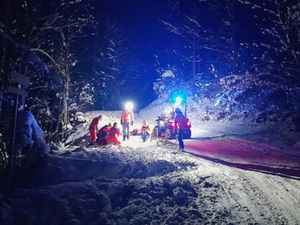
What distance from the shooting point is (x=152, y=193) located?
12.8ft

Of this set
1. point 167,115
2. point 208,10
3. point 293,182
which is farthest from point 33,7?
point 208,10

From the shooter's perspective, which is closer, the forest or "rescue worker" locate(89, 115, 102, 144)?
the forest

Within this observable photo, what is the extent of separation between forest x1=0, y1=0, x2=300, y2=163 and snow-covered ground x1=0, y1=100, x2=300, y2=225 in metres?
2.09

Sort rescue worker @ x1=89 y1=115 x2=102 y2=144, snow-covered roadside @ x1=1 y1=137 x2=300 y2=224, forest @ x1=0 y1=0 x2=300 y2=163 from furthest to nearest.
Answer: rescue worker @ x1=89 y1=115 x2=102 y2=144, forest @ x1=0 y1=0 x2=300 y2=163, snow-covered roadside @ x1=1 y1=137 x2=300 y2=224

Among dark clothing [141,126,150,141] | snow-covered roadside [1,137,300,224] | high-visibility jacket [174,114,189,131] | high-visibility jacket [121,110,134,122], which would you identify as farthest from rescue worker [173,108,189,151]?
high-visibility jacket [121,110,134,122]

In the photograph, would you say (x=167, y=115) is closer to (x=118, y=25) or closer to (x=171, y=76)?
(x=171, y=76)

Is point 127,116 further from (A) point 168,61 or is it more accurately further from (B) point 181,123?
(A) point 168,61

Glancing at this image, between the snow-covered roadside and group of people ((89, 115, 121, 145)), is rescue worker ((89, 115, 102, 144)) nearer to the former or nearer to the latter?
group of people ((89, 115, 121, 145))

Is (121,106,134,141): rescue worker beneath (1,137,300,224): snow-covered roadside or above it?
above

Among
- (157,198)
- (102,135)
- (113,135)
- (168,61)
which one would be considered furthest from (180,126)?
(168,61)

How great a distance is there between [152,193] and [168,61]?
3189 centimetres

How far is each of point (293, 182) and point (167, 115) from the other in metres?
10.2

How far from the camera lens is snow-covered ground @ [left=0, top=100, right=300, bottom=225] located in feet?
9.96

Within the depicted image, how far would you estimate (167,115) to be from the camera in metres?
14.4
